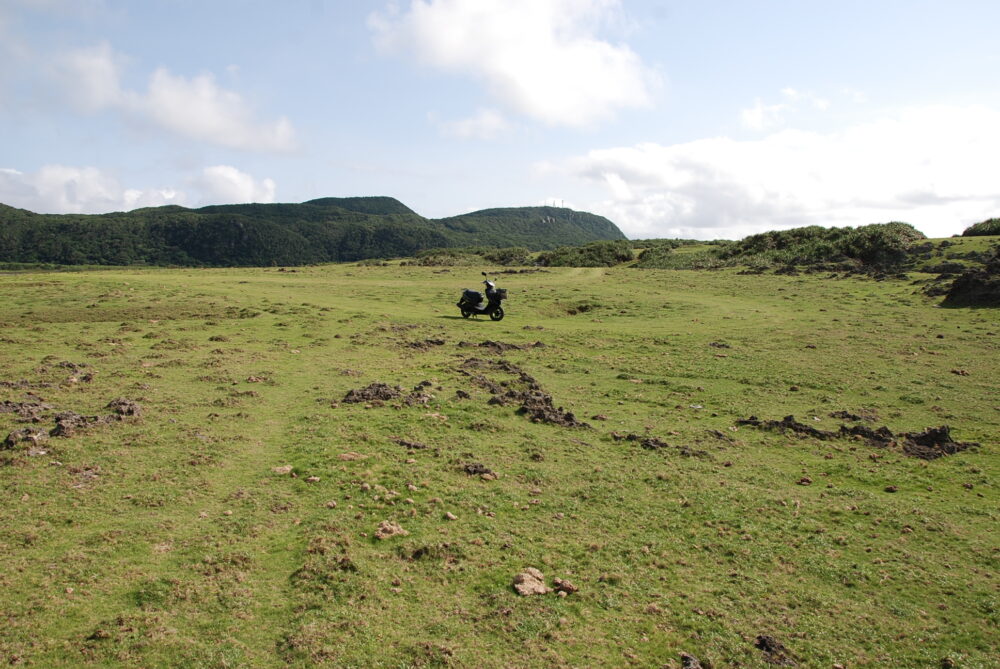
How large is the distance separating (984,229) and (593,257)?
36842mm

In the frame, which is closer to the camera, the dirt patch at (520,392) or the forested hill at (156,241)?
the dirt patch at (520,392)

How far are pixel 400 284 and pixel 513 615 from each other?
36.7 metres

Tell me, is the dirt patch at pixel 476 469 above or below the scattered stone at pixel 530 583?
above

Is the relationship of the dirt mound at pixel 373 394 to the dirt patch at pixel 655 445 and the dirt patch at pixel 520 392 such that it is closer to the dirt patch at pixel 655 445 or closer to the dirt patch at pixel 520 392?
the dirt patch at pixel 520 392

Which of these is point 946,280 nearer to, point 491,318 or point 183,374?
point 491,318

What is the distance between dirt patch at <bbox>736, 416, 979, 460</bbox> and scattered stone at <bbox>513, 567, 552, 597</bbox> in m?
8.42

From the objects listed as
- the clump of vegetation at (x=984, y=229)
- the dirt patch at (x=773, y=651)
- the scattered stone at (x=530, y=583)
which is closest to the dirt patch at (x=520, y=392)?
the scattered stone at (x=530, y=583)

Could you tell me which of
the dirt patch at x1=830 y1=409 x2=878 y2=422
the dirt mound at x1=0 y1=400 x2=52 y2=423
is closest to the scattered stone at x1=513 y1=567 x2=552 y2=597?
the dirt mound at x1=0 y1=400 x2=52 y2=423

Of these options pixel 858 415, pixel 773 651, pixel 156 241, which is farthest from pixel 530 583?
pixel 156 241

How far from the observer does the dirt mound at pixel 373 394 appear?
1402 centimetres

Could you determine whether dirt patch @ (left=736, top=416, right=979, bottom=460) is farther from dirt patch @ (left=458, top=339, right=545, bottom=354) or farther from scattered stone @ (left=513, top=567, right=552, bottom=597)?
dirt patch @ (left=458, top=339, right=545, bottom=354)

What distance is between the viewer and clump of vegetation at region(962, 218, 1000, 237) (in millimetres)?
53825

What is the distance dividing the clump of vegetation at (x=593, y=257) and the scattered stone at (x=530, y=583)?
61.7m

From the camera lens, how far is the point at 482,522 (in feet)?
27.4
